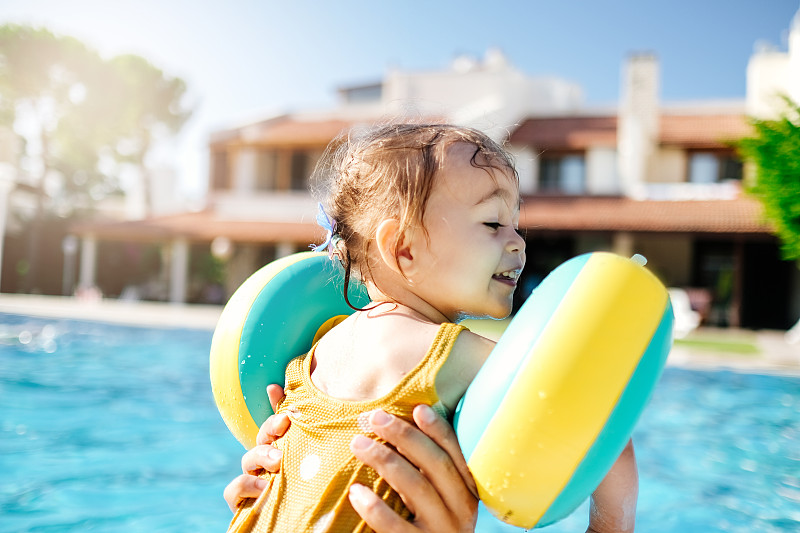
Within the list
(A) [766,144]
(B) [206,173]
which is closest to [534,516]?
(A) [766,144]

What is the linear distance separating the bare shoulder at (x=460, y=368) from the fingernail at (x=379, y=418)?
133 mm

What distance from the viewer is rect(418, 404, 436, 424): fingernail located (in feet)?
4.79

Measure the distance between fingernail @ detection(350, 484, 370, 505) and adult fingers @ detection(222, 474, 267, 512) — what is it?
30 cm

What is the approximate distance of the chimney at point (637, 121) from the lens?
68.3ft

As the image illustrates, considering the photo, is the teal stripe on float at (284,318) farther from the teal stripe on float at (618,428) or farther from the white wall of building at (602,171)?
the white wall of building at (602,171)

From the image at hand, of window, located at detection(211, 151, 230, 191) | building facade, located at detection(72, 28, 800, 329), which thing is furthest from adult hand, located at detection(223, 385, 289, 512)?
window, located at detection(211, 151, 230, 191)

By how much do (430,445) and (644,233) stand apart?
65.0 ft

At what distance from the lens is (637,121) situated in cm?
2086

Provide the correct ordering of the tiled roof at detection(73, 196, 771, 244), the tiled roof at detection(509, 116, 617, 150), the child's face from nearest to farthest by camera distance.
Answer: the child's face
the tiled roof at detection(73, 196, 771, 244)
the tiled roof at detection(509, 116, 617, 150)

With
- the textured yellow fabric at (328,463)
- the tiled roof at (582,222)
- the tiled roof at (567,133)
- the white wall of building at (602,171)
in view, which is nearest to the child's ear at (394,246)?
the textured yellow fabric at (328,463)

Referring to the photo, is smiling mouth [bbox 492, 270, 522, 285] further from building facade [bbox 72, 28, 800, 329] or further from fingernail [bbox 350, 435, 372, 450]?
building facade [bbox 72, 28, 800, 329]

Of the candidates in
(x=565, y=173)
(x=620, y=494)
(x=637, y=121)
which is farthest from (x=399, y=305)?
(x=565, y=173)

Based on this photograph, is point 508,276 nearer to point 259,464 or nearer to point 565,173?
point 259,464

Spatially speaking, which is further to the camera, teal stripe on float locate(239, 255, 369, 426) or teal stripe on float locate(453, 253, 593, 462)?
teal stripe on float locate(239, 255, 369, 426)
